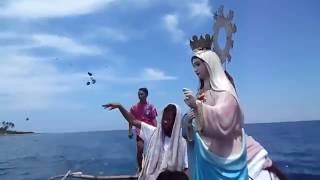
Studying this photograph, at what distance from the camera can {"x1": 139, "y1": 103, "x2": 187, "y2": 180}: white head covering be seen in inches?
289

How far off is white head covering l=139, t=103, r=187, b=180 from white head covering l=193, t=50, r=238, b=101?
2266mm

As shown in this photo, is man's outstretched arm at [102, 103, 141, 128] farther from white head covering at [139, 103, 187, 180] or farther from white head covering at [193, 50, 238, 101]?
white head covering at [193, 50, 238, 101]

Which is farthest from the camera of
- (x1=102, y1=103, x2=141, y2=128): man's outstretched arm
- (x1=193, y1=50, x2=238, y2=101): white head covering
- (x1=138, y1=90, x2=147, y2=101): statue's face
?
(x1=138, y1=90, x2=147, y2=101): statue's face

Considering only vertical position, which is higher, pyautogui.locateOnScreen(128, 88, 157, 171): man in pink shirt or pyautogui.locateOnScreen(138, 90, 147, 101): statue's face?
pyautogui.locateOnScreen(138, 90, 147, 101): statue's face

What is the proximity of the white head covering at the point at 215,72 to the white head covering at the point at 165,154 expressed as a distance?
227cm

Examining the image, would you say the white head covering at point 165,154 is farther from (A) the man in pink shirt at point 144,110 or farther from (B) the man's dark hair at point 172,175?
(A) the man in pink shirt at point 144,110

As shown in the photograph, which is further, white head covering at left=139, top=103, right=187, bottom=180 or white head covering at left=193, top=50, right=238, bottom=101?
white head covering at left=139, top=103, right=187, bottom=180

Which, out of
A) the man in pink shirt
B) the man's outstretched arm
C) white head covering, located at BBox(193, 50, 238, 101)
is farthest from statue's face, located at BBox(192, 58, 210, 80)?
the man in pink shirt

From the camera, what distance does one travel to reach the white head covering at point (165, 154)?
7.35 metres

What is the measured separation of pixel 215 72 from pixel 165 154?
260 cm

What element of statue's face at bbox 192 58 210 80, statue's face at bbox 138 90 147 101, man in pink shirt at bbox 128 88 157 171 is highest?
statue's face at bbox 192 58 210 80

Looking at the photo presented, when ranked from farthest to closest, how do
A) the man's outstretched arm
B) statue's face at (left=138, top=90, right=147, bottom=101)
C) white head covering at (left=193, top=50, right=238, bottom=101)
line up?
1. statue's face at (left=138, top=90, right=147, bottom=101)
2. the man's outstretched arm
3. white head covering at (left=193, top=50, right=238, bottom=101)

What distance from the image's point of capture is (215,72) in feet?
16.7

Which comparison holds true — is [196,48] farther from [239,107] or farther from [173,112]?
[173,112]
